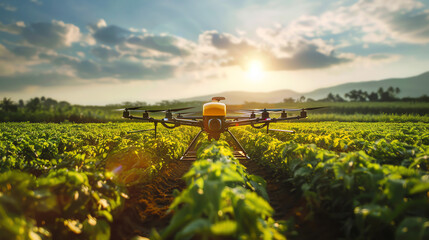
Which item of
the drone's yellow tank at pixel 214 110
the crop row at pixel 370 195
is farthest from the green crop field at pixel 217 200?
the drone's yellow tank at pixel 214 110

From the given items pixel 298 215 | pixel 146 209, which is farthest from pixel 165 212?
pixel 298 215

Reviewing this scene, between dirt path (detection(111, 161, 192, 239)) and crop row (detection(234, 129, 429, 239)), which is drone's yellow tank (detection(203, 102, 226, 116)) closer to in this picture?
dirt path (detection(111, 161, 192, 239))

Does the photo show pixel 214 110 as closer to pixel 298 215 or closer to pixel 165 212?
pixel 165 212

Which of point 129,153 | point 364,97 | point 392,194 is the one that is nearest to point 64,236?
point 129,153

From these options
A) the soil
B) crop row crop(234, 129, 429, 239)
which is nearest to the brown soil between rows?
the soil

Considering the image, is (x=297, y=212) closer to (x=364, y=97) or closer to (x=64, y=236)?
(x=64, y=236)

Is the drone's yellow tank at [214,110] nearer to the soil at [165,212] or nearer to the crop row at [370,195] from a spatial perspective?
the soil at [165,212]
